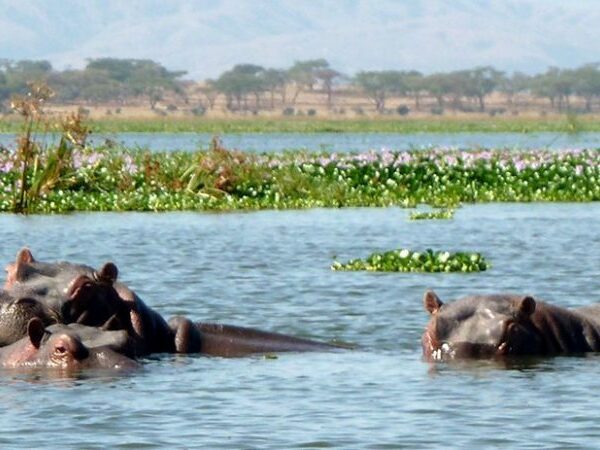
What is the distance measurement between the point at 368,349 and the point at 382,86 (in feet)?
491

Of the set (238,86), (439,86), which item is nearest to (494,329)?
(238,86)

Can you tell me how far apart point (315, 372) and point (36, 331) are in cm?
184

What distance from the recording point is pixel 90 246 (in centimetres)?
2211

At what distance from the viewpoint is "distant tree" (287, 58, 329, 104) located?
181m

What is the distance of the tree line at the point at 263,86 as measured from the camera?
15350 centimetres

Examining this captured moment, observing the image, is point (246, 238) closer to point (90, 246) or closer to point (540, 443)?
point (90, 246)

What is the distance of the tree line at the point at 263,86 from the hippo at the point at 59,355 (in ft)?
438

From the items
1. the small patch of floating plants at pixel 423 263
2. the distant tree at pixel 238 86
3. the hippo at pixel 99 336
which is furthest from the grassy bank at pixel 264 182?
the distant tree at pixel 238 86

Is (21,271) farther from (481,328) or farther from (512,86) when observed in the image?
(512,86)

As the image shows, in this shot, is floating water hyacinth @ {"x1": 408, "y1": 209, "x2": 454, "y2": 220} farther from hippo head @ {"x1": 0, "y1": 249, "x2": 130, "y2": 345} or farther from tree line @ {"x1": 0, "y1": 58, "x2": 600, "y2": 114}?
tree line @ {"x1": 0, "y1": 58, "x2": 600, "y2": 114}

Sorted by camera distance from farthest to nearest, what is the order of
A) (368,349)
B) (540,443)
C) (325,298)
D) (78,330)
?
(325,298)
(368,349)
(78,330)
(540,443)

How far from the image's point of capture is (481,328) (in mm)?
11852

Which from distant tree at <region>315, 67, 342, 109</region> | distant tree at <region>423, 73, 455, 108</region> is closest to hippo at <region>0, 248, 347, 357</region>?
distant tree at <region>423, 73, 455, 108</region>

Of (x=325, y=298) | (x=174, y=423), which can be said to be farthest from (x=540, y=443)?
(x=325, y=298)
